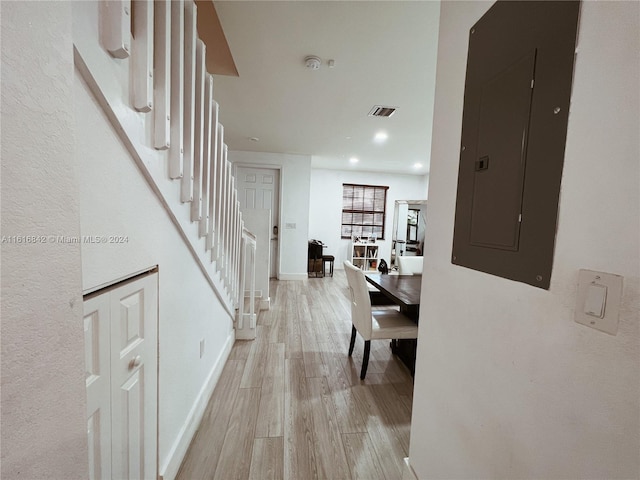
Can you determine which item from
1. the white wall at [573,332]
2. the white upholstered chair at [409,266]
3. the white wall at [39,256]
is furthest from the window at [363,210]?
the white wall at [39,256]

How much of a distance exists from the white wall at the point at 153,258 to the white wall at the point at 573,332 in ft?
3.50

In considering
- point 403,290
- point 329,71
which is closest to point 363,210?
point 403,290

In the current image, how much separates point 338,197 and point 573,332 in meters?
5.93

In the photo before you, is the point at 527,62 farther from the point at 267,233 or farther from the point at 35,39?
the point at 267,233

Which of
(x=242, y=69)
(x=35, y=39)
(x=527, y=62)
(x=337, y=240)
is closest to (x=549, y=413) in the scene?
(x=527, y=62)

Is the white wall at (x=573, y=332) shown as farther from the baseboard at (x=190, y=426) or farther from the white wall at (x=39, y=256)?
the baseboard at (x=190, y=426)

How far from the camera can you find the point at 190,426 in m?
1.41

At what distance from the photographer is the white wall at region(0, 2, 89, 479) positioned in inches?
13.0

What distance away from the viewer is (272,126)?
11.6 feet

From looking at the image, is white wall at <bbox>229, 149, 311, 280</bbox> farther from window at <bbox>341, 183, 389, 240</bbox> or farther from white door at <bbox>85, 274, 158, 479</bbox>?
white door at <bbox>85, 274, 158, 479</bbox>

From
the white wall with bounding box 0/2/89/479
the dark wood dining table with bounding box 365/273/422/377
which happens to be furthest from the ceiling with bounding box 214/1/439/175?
the dark wood dining table with bounding box 365/273/422/377

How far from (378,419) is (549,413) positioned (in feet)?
4.24

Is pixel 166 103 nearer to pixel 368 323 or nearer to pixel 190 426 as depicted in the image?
pixel 190 426

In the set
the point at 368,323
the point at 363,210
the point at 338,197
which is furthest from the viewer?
the point at 363,210
